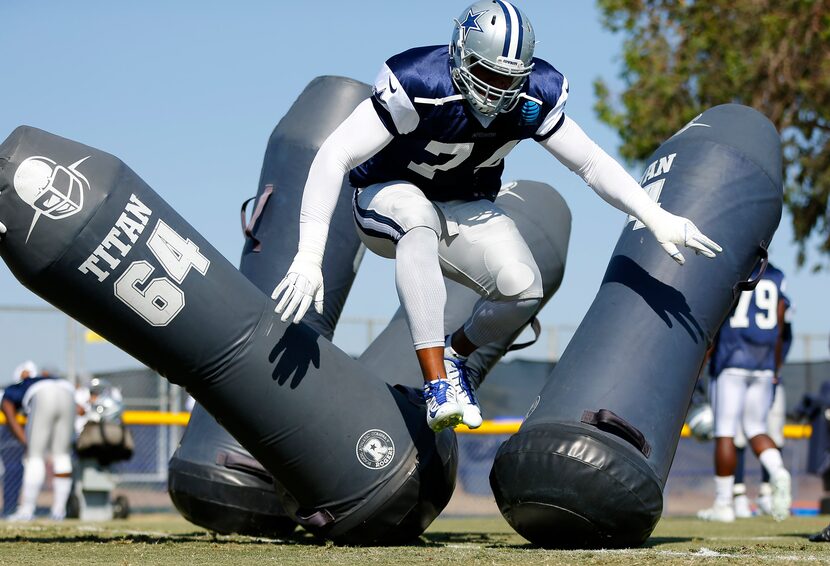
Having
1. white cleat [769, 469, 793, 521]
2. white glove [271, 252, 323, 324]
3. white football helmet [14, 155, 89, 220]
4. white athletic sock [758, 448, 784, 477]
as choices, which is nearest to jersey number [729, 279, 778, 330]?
white athletic sock [758, 448, 784, 477]

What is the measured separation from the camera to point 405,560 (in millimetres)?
3615

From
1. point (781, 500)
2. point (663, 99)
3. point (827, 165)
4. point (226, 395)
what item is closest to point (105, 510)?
point (781, 500)

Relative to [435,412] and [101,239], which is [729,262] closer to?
[435,412]

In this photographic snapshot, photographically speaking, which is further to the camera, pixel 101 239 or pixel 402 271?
pixel 402 271

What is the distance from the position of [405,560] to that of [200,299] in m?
1.08

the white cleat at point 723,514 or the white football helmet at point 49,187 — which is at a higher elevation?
the white cleat at point 723,514

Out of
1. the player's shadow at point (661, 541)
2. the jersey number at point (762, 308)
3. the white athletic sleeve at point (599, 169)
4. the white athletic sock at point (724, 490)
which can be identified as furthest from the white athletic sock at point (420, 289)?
the jersey number at point (762, 308)

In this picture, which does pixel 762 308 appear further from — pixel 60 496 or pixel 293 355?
pixel 60 496

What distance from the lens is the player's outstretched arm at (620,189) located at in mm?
4324

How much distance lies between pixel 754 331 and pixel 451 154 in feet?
13.1

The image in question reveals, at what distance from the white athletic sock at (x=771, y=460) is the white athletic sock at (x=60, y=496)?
5.35 meters

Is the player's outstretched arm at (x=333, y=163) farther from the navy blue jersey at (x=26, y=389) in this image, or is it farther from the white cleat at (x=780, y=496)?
the navy blue jersey at (x=26, y=389)

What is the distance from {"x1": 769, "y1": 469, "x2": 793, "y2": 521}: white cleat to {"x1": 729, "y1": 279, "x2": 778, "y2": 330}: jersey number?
3.14ft

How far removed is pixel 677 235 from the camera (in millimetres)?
4316
